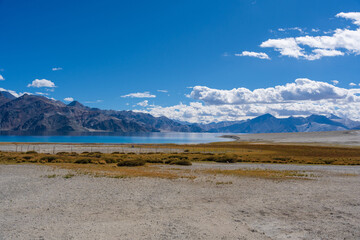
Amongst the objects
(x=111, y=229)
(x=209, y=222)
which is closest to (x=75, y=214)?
(x=111, y=229)

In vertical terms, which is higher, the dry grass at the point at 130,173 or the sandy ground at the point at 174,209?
the sandy ground at the point at 174,209

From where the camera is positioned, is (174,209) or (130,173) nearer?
(174,209)

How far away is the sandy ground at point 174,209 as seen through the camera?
12.1m

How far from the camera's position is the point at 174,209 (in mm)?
15891

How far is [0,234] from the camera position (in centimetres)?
1145

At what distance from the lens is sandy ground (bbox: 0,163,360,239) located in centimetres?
1215

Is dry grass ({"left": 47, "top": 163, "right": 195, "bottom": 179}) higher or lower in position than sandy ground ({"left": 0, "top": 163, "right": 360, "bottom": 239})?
lower

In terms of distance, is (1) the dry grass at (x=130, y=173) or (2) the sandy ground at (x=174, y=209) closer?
(2) the sandy ground at (x=174, y=209)

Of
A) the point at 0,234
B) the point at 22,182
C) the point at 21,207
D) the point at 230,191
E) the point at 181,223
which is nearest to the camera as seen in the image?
the point at 0,234

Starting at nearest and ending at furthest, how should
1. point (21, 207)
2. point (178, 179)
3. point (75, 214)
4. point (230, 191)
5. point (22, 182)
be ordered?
1. point (75, 214)
2. point (21, 207)
3. point (230, 191)
4. point (22, 182)
5. point (178, 179)

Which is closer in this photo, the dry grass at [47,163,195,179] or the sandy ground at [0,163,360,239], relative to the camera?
the sandy ground at [0,163,360,239]

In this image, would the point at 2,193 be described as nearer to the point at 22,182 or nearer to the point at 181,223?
the point at 22,182

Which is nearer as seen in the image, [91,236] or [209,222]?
[91,236]

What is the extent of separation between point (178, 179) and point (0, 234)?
16325 mm
